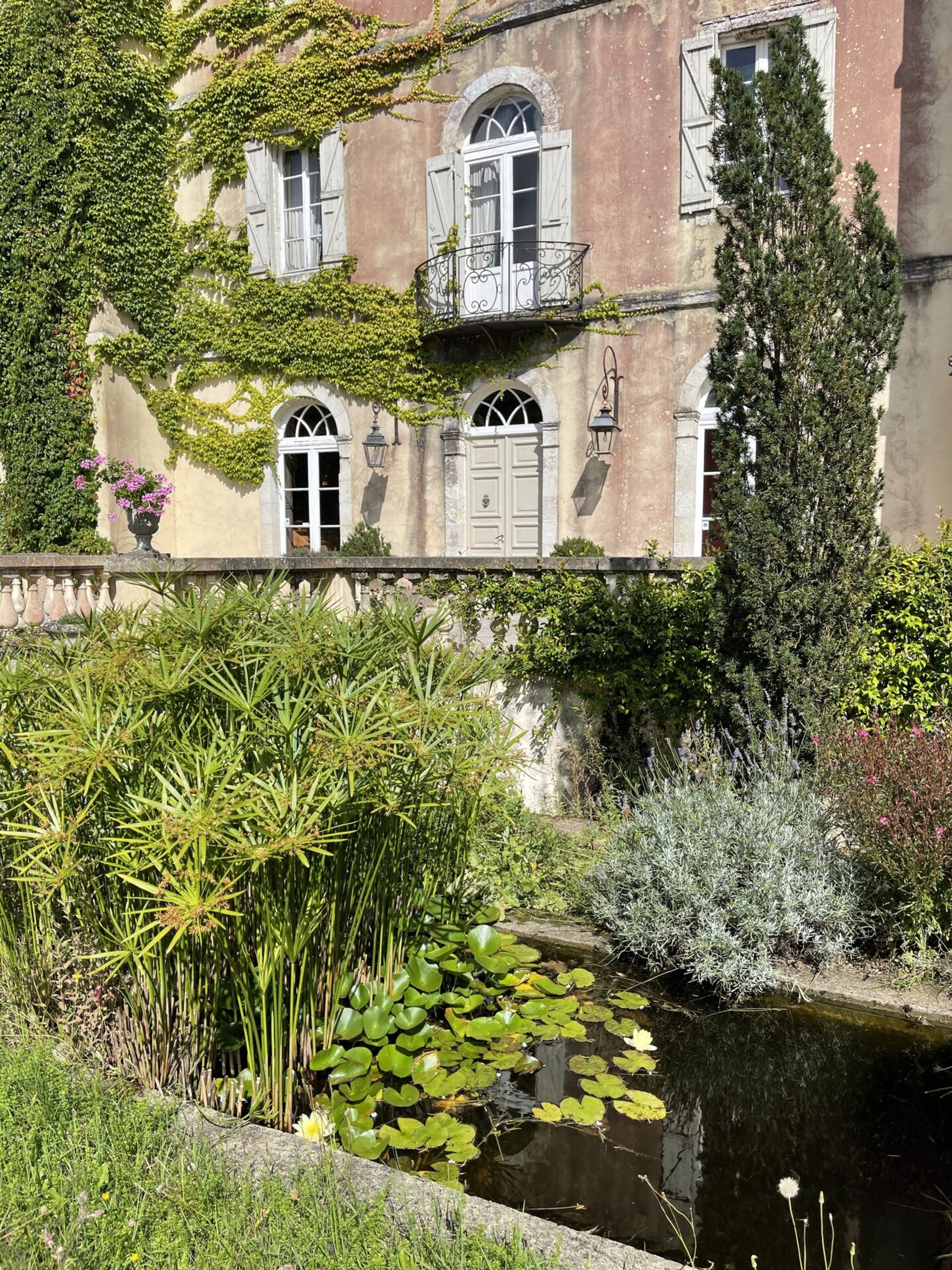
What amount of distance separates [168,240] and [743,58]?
7435 mm

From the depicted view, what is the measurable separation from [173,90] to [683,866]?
42.8 feet

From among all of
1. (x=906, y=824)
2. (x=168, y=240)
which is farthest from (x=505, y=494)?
(x=906, y=824)

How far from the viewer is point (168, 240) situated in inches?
507

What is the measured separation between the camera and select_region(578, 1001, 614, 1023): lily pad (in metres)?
3.52

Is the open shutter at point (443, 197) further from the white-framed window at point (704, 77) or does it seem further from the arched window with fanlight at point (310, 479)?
the white-framed window at point (704, 77)

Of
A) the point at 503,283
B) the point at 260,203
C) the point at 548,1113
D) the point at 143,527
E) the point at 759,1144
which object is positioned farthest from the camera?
the point at 260,203

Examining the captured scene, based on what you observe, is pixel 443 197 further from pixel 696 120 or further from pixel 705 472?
pixel 705 472

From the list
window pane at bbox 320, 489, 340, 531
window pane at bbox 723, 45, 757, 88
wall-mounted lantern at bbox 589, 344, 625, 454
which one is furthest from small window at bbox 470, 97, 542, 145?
window pane at bbox 320, 489, 340, 531

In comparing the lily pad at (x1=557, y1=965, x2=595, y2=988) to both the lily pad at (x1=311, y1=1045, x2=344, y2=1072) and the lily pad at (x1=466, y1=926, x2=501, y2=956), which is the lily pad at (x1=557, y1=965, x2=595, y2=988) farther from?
the lily pad at (x1=311, y1=1045, x2=344, y2=1072)

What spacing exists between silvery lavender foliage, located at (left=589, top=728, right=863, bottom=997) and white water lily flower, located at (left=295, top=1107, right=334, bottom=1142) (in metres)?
1.59

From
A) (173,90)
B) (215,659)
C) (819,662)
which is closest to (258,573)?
(819,662)

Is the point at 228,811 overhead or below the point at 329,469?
below

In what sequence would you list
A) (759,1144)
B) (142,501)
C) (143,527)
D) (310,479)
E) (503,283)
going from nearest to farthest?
(759,1144) < (143,527) < (142,501) < (503,283) < (310,479)

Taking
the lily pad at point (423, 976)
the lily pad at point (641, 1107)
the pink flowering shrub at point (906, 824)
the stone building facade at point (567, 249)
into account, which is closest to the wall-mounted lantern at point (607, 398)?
the stone building facade at point (567, 249)
